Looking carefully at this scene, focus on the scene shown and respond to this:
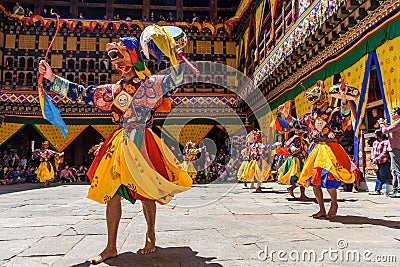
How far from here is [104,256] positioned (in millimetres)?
2383

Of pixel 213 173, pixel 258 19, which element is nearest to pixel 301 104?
pixel 258 19

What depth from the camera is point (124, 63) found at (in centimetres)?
275

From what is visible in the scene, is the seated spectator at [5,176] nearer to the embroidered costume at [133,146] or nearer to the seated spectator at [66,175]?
the seated spectator at [66,175]

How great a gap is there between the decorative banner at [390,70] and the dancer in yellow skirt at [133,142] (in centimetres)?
500

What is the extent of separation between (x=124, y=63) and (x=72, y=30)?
57.9 ft

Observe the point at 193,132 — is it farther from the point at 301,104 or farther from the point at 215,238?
the point at 215,238

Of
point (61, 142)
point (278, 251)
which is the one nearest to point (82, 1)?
point (61, 142)

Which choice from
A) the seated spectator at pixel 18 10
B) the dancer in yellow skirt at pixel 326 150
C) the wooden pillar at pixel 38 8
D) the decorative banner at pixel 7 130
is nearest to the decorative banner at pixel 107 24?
the seated spectator at pixel 18 10

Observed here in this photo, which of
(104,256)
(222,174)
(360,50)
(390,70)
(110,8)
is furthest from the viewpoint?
(110,8)

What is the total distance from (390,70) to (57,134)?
1584cm

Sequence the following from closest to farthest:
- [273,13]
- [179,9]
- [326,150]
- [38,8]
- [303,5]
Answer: [326,150]
[303,5]
[273,13]
[38,8]
[179,9]

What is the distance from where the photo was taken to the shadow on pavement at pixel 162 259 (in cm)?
228

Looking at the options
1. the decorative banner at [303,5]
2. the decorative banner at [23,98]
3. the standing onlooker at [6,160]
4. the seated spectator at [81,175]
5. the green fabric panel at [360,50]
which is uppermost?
the decorative banner at [303,5]

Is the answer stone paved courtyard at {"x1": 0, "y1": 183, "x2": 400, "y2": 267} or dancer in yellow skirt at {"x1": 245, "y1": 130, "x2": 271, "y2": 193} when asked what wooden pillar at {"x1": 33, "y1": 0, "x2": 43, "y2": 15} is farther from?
stone paved courtyard at {"x1": 0, "y1": 183, "x2": 400, "y2": 267}
